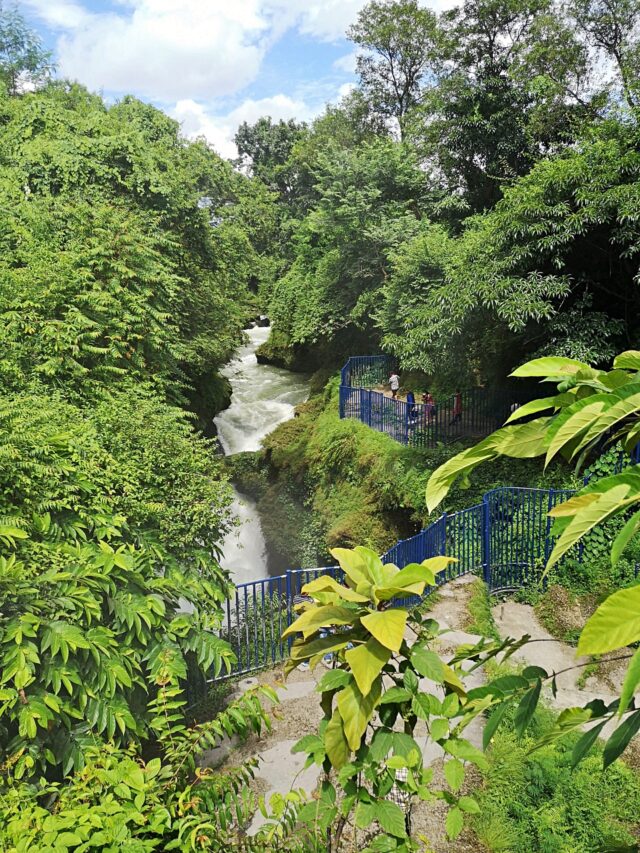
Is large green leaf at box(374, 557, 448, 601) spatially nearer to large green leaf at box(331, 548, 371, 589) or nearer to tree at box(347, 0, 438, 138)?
large green leaf at box(331, 548, 371, 589)

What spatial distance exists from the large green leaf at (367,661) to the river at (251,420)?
12286 millimetres

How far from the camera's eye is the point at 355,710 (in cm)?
165

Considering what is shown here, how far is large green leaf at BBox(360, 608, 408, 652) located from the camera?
1.52 m

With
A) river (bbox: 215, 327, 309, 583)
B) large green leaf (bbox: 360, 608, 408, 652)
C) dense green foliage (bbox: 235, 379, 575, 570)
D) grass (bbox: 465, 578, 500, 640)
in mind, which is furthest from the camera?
river (bbox: 215, 327, 309, 583)

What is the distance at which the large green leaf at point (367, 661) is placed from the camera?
155 centimetres

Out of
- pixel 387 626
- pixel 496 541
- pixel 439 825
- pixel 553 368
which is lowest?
pixel 439 825

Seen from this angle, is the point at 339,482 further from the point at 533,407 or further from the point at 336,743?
the point at 533,407

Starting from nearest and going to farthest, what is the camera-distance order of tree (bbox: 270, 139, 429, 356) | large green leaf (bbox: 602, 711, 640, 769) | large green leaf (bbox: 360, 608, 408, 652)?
large green leaf (bbox: 602, 711, 640, 769), large green leaf (bbox: 360, 608, 408, 652), tree (bbox: 270, 139, 429, 356)

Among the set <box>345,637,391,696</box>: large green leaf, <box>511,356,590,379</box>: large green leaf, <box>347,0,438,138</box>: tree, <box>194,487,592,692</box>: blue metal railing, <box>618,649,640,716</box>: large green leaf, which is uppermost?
<box>347,0,438,138</box>: tree

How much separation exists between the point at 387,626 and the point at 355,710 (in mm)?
293

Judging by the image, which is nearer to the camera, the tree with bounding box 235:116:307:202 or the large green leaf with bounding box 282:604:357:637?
the large green leaf with bounding box 282:604:357:637

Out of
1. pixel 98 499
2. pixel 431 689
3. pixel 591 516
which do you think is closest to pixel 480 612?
pixel 431 689

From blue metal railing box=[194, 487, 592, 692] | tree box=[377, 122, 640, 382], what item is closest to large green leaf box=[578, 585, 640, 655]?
blue metal railing box=[194, 487, 592, 692]

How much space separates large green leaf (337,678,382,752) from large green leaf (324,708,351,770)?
0.25ft
